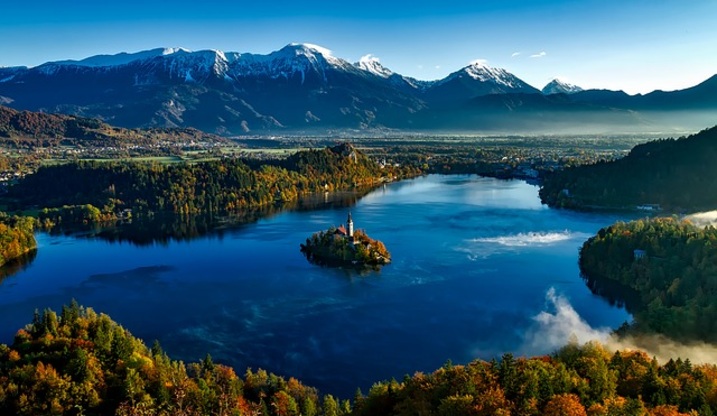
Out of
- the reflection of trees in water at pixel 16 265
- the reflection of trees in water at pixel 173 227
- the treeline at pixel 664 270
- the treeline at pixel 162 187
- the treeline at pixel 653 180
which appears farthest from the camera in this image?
the treeline at pixel 162 187

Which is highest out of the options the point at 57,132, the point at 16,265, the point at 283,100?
the point at 283,100

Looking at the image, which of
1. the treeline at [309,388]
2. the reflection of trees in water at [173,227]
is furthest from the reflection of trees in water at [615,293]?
the reflection of trees in water at [173,227]

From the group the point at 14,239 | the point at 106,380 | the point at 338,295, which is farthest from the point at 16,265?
the point at 106,380

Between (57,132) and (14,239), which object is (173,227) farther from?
(57,132)

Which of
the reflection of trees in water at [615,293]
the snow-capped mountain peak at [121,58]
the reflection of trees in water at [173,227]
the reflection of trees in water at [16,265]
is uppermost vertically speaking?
the snow-capped mountain peak at [121,58]

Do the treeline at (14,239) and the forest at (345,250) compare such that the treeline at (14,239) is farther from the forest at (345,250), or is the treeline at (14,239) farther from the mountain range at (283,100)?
the mountain range at (283,100)

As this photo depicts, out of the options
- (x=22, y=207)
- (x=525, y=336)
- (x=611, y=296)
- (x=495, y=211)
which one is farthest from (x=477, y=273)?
(x=22, y=207)

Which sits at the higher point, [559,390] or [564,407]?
[564,407]
